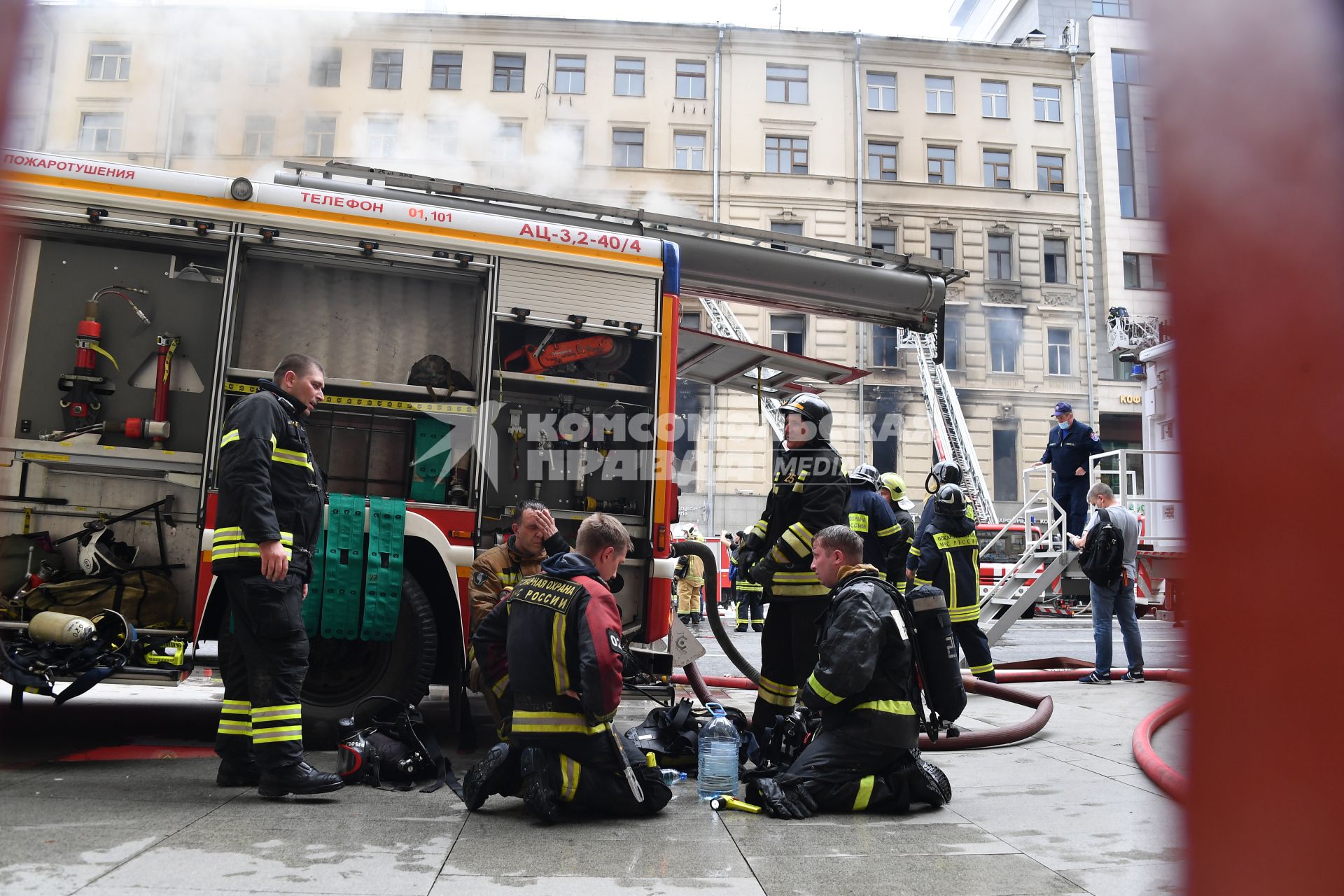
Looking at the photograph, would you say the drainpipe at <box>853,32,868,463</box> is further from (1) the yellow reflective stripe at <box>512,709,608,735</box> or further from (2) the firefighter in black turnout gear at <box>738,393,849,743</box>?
(1) the yellow reflective stripe at <box>512,709,608,735</box>

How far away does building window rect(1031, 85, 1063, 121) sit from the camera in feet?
95.1

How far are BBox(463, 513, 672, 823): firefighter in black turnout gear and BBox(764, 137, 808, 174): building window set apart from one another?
25.7 m

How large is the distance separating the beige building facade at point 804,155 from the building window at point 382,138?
0.16ft

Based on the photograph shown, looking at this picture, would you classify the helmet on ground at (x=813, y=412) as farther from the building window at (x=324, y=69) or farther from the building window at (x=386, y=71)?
the building window at (x=386, y=71)

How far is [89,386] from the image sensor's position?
15.8ft

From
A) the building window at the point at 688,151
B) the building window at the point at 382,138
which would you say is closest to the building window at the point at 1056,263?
the building window at the point at 688,151

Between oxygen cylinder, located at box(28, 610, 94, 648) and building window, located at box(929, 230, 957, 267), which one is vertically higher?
building window, located at box(929, 230, 957, 267)

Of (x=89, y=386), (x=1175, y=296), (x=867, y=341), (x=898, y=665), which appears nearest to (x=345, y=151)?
(x=867, y=341)

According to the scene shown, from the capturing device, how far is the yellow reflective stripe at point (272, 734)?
3.74 m

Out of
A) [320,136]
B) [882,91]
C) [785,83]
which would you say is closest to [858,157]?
[882,91]

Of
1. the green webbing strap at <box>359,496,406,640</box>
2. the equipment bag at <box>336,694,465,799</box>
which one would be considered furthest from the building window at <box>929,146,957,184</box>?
the equipment bag at <box>336,694,465,799</box>

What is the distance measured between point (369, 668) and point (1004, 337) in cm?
2642

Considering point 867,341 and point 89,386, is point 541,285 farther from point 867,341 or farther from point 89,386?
point 867,341

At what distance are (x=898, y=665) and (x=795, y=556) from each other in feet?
4.03
